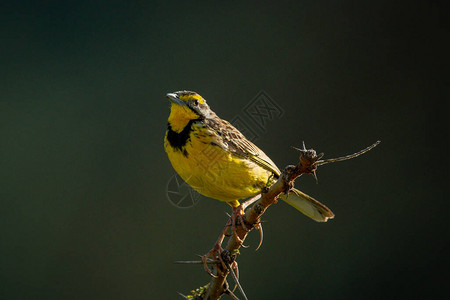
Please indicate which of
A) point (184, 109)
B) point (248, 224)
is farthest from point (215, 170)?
point (248, 224)

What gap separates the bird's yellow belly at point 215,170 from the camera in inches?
128

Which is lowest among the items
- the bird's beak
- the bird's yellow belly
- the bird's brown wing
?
the bird's yellow belly

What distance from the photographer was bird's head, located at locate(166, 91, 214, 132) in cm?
358

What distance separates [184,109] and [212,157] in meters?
0.51

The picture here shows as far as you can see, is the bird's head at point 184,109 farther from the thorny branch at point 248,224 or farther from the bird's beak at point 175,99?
the thorny branch at point 248,224

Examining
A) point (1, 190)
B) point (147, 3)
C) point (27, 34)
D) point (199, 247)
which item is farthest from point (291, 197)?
point (27, 34)

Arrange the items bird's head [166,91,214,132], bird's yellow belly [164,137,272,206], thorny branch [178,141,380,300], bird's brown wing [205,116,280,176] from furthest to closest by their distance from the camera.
→ bird's head [166,91,214,132], bird's brown wing [205,116,280,176], bird's yellow belly [164,137,272,206], thorny branch [178,141,380,300]

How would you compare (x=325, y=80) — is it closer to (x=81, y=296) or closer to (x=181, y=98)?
(x=181, y=98)

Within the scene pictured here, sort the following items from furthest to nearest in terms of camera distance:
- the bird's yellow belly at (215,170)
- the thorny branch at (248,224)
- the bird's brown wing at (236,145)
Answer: the bird's brown wing at (236,145), the bird's yellow belly at (215,170), the thorny branch at (248,224)

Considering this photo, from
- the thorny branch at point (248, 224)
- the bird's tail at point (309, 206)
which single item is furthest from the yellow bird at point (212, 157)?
the thorny branch at point (248, 224)

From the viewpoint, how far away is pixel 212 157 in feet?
10.9

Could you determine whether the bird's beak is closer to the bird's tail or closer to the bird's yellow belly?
the bird's yellow belly

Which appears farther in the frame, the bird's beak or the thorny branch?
the bird's beak

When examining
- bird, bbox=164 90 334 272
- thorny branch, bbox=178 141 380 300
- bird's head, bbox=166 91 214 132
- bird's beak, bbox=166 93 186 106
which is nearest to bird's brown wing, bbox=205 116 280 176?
bird, bbox=164 90 334 272
